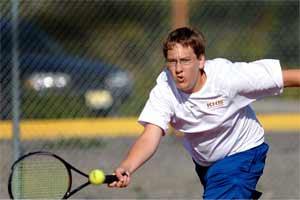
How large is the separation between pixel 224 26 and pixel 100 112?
1.53m

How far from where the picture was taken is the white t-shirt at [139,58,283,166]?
18.1 ft

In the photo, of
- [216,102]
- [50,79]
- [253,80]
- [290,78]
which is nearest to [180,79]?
[216,102]

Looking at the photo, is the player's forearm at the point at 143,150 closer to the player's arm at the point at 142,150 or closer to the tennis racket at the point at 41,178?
the player's arm at the point at 142,150

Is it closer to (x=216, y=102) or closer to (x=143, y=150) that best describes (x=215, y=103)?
(x=216, y=102)

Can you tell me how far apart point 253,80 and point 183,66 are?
43cm

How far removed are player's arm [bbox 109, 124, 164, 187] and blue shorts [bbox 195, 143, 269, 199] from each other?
17.7 inches

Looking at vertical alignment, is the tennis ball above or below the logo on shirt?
below

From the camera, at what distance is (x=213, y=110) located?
5562 millimetres

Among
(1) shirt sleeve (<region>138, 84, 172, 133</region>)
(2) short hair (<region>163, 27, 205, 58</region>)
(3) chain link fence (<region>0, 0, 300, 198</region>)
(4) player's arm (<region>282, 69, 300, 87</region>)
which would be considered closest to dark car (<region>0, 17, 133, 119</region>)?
(3) chain link fence (<region>0, 0, 300, 198</region>)

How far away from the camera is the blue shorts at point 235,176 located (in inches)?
221

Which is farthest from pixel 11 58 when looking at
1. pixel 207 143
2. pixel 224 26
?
pixel 207 143

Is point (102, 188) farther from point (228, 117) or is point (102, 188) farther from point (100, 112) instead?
point (228, 117)

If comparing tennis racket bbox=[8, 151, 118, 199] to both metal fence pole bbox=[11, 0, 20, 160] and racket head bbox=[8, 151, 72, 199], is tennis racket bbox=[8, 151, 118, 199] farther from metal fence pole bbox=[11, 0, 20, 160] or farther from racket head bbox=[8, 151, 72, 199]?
metal fence pole bbox=[11, 0, 20, 160]

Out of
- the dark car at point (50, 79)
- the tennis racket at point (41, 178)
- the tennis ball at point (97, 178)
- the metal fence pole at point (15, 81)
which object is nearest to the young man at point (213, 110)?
the tennis ball at point (97, 178)
